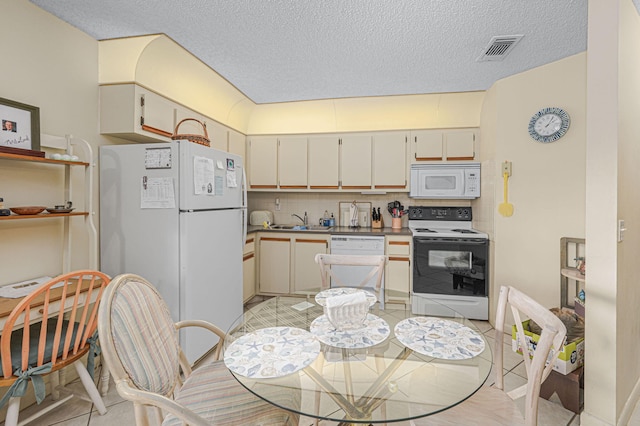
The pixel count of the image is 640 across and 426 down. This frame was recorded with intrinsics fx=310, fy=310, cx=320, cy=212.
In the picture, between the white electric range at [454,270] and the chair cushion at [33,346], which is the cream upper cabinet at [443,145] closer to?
the white electric range at [454,270]

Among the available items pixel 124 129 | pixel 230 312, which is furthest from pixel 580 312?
pixel 124 129

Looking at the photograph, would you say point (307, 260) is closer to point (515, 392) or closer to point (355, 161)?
point (355, 161)

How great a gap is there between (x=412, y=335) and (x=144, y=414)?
3.33ft

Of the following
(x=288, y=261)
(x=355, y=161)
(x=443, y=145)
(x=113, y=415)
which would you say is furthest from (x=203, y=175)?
(x=443, y=145)

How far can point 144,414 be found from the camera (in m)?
0.99

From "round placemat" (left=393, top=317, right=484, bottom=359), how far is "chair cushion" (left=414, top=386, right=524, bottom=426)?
9.6 inches

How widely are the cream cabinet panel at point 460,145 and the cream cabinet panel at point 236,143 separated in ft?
8.38

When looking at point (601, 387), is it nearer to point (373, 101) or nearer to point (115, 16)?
point (373, 101)

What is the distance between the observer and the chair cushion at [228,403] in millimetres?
1146

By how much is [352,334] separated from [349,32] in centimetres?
207

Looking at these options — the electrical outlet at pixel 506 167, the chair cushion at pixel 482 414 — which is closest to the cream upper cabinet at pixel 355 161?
the electrical outlet at pixel 506 167

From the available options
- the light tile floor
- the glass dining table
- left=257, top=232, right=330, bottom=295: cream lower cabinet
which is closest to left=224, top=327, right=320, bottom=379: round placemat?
the glass dining table

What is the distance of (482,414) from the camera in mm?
1188

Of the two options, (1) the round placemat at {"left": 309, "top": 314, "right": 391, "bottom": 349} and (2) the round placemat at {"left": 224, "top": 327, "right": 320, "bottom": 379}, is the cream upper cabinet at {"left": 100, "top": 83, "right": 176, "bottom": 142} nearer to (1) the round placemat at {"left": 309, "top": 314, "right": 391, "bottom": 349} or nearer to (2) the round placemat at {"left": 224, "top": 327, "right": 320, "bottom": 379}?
(2) the round placemat at {"left": 224, "top": 327, "right": 320, "bottom": 379}
